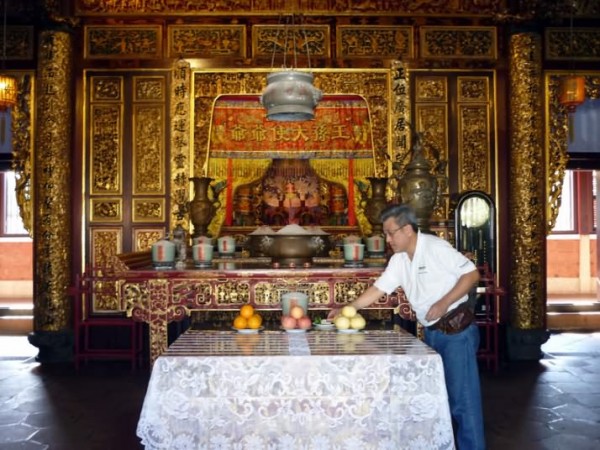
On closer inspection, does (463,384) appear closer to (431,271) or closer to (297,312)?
(431,271)

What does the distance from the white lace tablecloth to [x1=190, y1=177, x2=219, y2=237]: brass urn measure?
3.46 metres

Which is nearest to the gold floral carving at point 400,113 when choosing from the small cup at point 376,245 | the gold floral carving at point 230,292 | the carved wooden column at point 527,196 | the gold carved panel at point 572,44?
the carved wooden column at point 527,196

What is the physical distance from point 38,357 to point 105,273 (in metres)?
1.11

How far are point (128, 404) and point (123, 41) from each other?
3.34 meters

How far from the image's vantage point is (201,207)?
528cm

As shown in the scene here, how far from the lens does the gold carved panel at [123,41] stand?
545 centimetres

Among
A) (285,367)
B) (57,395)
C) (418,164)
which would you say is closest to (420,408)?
(285,367)

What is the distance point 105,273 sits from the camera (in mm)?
4633

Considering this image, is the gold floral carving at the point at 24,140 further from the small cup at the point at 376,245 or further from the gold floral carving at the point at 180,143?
the small cup at the point at 376,245

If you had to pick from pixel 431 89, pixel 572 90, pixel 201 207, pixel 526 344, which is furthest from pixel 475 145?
pixel 201 207

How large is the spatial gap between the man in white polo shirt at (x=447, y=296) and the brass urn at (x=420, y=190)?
63.4 inches

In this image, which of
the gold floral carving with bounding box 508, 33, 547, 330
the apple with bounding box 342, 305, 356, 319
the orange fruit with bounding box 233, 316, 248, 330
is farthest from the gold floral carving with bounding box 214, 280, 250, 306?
the gold floral carving with bounding box 508, 33, 547, 330

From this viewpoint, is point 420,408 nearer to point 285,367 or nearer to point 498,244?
point 285,367

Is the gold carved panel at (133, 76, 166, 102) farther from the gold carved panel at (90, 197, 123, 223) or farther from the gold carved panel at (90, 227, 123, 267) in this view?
the gold carved panel at (90, 227, 123, 267)
